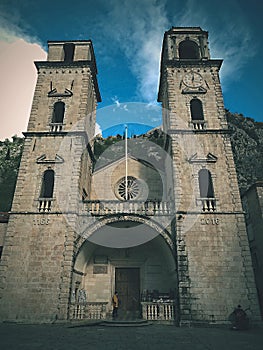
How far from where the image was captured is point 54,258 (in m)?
13.4

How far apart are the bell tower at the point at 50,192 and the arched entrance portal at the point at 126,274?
5.42 feet

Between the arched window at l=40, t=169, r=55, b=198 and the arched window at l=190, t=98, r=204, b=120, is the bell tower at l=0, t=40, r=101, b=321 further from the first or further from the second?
the arched window at l=190, t=98, r=204, b=120

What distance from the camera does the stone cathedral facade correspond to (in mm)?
12742

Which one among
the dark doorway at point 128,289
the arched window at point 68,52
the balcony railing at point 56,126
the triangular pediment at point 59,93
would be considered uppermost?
the arched window at point 68,52

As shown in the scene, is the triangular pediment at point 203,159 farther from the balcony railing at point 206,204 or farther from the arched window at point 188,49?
the arched window at point 188,49

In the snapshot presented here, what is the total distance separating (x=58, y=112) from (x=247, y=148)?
100 ft

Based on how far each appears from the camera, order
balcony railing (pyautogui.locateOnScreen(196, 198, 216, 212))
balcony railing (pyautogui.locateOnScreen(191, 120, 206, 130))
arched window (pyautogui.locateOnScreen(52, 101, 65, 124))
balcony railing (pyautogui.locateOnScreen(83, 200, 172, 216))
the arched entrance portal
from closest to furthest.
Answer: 1. balcony railing (pyautogui.locateOnScreen(196, 198, 216, 212))
2. balcony railing (pyautogui.locateOnScreen(83, 200, 172, 216))
3. the arched entrance portal
4. balcony railing (pyautogui.locateOnScreen(191, 120, 206, 130))
5. arched window (pyautogui.locateOnScreen(52, 101, 65, 124))

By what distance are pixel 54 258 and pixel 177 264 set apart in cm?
648

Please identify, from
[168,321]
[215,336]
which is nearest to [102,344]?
[215,336]

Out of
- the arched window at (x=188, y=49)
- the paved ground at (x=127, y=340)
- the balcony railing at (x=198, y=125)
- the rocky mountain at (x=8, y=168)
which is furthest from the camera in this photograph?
the rocky mountain at (x=8, y=168)

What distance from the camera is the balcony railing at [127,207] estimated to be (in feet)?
48.0

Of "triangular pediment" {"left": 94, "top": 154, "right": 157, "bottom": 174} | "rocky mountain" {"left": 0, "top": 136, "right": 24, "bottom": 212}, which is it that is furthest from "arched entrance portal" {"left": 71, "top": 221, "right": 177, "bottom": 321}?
"rocky mountain" {"left": 0, "top": 136, "right": 24, "bottom": 212}

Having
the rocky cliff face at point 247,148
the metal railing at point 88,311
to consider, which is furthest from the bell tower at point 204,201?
the rocky cliff face at point 247,148

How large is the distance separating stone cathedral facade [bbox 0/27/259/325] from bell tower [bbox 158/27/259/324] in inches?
2.1
